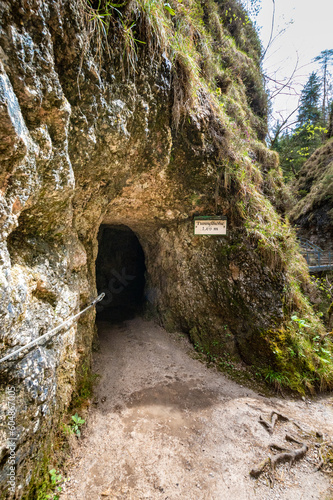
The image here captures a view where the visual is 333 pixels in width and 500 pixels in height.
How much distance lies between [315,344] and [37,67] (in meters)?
5.61

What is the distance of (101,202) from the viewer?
329cm

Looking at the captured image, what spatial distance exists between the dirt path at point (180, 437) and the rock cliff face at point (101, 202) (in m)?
0.63

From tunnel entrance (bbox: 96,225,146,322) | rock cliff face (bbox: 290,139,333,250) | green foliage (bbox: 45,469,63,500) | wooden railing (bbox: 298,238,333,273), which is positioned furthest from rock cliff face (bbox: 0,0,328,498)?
rock cliff face (bbox: 290,139,333,250)

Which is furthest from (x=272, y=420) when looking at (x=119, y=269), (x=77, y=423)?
(x=119, y=269)

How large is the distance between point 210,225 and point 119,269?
488 centimetres

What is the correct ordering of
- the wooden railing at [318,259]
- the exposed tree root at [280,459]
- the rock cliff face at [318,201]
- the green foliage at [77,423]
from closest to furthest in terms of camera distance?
1. the exposed tree root at [280,459]
2. the green foliage at [77,423]
3. the wooden railing at [318,259]
4. the rock cliff face at [318,201]

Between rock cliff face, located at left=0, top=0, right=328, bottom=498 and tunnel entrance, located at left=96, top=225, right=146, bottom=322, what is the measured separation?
1.95 metres

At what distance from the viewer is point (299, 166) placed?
17625 mm

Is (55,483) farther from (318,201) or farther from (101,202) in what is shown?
(318,201)

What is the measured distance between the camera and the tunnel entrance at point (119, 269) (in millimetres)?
7473

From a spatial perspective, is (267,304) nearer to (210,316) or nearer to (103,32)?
(210,316)

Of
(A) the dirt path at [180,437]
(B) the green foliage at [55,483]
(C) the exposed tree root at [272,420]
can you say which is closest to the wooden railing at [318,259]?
(A) the dirt path at [180,437]

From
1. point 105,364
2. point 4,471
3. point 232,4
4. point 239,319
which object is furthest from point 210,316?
point 232,4

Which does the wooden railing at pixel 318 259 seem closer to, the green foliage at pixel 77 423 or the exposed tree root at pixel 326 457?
the exposed tree root at pixel 326 457
